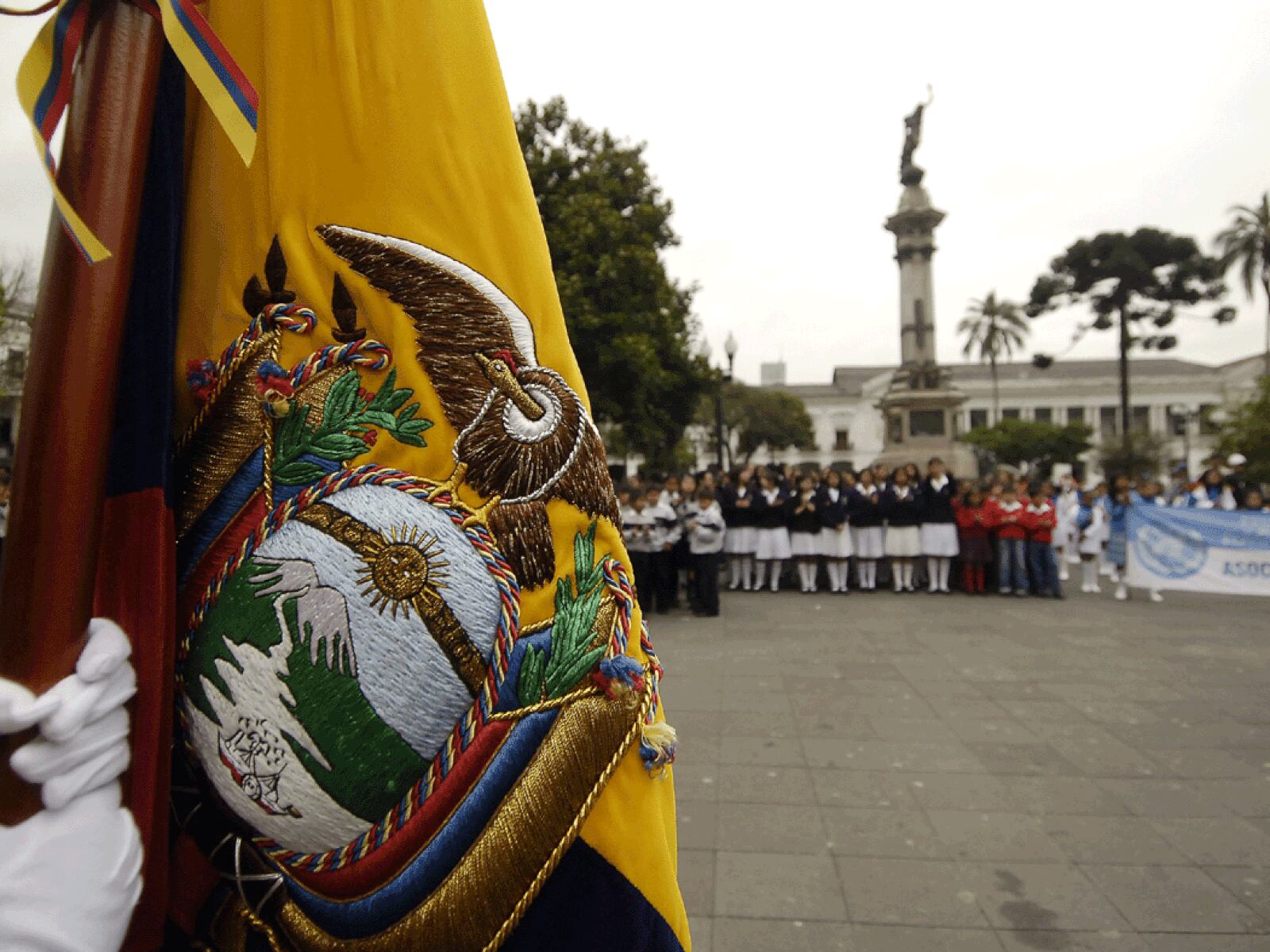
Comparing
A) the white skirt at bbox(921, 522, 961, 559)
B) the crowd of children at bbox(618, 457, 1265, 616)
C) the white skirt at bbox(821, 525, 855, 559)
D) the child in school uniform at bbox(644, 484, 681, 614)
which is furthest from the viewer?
the white skirt at bbox(821, 525, 855, 559)

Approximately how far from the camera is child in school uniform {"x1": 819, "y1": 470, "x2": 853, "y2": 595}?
10.8m

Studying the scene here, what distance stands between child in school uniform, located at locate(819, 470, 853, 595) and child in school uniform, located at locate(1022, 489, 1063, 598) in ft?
7.18

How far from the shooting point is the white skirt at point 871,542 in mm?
10922

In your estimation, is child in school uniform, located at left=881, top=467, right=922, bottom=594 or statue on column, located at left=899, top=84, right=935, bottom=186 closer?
child in school uniform, located at left=881, top=467, right=922, bottom=594

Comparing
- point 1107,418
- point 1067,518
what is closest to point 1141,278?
point 1067,518

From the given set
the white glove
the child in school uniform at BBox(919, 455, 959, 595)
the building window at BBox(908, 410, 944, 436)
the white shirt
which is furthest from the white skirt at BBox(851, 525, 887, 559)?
the white glove

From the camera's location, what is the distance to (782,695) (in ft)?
18.4

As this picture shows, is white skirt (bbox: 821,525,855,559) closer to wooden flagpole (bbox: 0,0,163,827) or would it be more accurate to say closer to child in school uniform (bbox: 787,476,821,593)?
child in school uniform (bbox: 787,476,821,593)

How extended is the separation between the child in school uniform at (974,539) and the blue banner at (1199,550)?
1646 mm

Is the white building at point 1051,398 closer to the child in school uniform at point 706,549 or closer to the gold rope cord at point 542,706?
the child in school uniform at point 706,549

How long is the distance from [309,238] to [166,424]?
318 millimetres

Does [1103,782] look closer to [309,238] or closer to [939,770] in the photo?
[939,770]

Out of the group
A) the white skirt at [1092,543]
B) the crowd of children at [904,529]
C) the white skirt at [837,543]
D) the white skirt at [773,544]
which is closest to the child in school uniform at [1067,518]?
the crowd of children at [904,529]

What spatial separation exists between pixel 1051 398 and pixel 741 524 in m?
60.9
